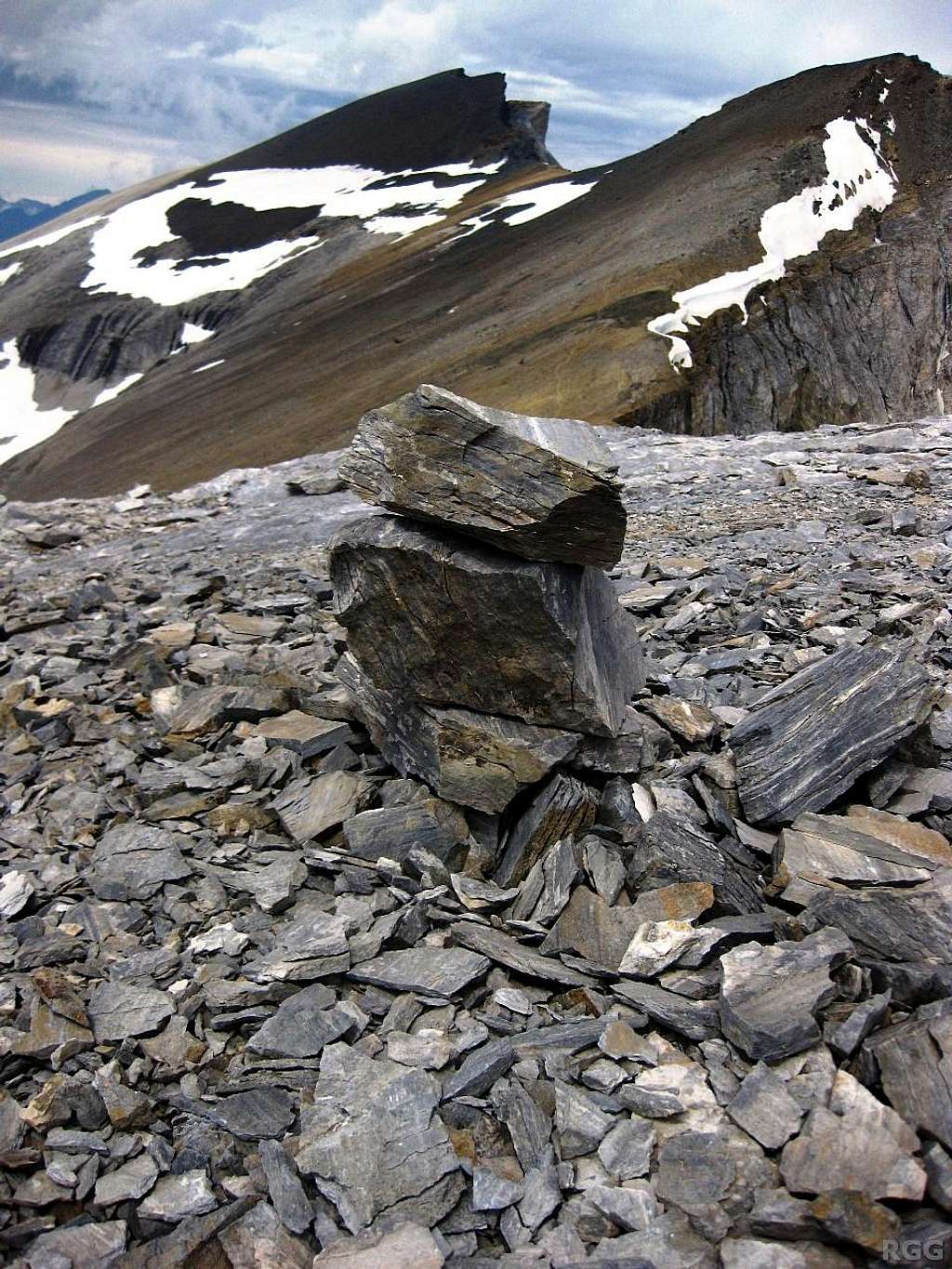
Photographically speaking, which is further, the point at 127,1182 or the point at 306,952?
the point at 306,952

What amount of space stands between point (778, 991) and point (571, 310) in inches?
1518

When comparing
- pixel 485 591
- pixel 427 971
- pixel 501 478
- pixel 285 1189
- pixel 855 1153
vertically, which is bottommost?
pixel 285 1189

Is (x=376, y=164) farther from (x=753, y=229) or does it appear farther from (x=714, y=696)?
(x=714, y=696)

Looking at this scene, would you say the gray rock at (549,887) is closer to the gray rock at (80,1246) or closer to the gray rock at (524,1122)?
the gray rock at (524,1122)

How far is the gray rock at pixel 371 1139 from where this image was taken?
5.34m

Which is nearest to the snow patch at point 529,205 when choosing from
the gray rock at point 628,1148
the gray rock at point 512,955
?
the gray rock at point 512,955

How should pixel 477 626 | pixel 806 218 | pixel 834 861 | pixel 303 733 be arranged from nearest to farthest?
pixel 834 861
pixel 477 626
pixel 303 733
pixel 806 218

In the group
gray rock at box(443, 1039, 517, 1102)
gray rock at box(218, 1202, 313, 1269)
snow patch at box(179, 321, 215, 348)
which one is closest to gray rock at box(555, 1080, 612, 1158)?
gray rock at box(443, 1039, 517, 1102)

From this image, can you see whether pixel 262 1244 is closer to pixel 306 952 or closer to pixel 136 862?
pixel 306 952

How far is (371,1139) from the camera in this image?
561 cm

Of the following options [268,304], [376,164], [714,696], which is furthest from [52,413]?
[714,696]

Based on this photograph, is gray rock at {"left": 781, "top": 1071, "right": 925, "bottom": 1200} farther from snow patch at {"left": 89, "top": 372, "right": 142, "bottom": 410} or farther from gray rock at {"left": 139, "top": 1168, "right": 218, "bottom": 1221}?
snow patch at {"left": 89, "top": 372, "right": 142, "bottom": 410}

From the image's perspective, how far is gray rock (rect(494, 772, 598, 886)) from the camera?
8156mm

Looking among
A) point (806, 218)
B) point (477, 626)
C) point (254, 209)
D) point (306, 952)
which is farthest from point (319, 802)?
point (254, 209)
